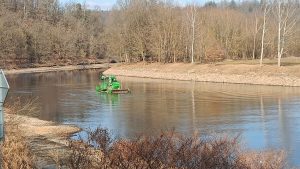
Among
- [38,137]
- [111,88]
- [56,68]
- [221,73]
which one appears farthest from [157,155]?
[56,68]

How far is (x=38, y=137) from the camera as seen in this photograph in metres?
22.0

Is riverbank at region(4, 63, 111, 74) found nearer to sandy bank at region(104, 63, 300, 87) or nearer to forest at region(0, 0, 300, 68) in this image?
forest at region(0, 0, 300, 68)

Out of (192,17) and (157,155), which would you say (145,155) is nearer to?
(157,155)

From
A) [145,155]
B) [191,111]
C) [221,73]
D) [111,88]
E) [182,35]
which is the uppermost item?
[182,35]

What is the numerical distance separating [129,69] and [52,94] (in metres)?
28.2

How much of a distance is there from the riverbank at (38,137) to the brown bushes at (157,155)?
5.38 ft

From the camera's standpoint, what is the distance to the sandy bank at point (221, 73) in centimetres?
4950

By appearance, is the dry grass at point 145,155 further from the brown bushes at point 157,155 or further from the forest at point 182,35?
the forest at point 182,35

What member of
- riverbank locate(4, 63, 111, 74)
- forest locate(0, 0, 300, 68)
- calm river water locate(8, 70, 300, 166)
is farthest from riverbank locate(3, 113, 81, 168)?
riverbank locate(4, 63, 111, 74)

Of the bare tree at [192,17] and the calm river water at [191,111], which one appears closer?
the calm river water at [191,111]

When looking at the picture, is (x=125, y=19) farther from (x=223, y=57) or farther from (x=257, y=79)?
(x=257, y=79)

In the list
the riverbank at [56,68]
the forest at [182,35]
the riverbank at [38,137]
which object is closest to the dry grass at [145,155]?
the riverbank at [38,137]

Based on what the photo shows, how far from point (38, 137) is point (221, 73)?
1463 inches

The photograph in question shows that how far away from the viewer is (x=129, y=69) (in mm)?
72062
